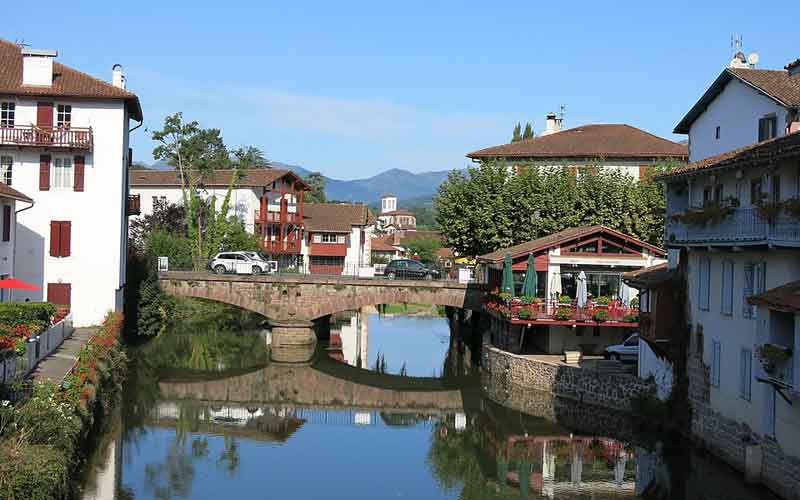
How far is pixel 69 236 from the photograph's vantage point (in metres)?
44.4

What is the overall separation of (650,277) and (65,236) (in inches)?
1005

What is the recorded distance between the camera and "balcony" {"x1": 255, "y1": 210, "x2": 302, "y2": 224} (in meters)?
82.2

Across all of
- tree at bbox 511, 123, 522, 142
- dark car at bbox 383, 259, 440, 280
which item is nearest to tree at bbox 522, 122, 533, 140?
tree at bbox 511, 123, 522, 142

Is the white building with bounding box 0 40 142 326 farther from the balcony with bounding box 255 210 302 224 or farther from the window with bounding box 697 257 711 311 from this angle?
the balcony with bounding box 255 210 302 224

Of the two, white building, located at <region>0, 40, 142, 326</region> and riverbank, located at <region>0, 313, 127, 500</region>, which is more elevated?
white building, located at <region>0, 40, 142, 326</region>

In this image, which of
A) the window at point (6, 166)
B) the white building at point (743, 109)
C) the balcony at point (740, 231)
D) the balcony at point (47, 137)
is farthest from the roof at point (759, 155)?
the window at point (6, 166)

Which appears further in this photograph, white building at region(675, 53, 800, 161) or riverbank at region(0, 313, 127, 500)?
white building at region(675, 53, 800, 161)

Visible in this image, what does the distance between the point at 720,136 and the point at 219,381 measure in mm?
→ 22672

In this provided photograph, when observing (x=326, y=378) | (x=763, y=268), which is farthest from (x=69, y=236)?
(x=763, y=268)

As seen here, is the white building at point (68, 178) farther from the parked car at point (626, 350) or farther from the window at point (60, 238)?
the parked car at point (626, 350)

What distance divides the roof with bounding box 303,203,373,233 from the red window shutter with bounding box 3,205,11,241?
167 ft

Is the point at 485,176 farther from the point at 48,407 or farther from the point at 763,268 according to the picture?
the point at 48,407

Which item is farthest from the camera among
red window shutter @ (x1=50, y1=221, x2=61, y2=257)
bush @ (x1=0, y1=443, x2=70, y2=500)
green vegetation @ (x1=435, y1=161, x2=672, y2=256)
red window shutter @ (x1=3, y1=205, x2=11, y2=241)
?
green vegetation @ (x1=435, y1=161, x2=672, y2=256)

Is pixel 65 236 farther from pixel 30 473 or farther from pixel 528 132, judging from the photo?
pixel 528 132
